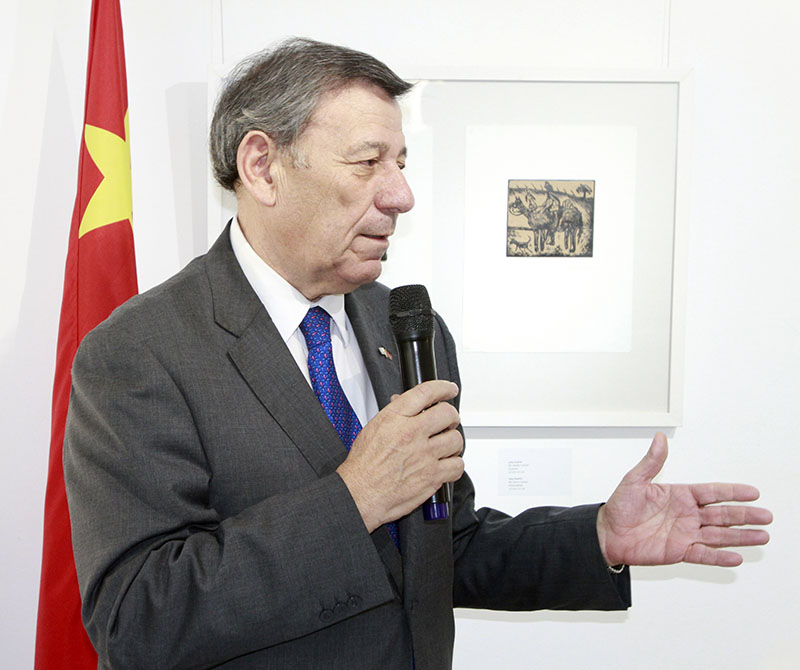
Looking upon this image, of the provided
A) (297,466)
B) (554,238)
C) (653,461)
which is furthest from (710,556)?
(554,238)

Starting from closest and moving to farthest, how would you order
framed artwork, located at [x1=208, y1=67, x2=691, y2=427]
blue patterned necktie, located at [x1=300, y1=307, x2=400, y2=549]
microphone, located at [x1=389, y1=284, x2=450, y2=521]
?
microphone, located at [x1=389, y1=284, x2=450, y2=521] → blue patterned necktie, located at [x1=300, y1=307, x2=400, y2=549] → framed artwork, located at [x1=208, y1=67, x2=691, y2=427]

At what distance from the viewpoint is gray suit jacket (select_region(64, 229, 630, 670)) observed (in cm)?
102

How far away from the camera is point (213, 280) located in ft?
4.17

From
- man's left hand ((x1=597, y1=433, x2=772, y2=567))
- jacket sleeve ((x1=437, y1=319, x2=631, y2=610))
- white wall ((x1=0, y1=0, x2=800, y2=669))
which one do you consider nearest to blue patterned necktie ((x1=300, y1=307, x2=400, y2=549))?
jacket sleeve ((x1=437, y1=319, x2=631, y2=610))

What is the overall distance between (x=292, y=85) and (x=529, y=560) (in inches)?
38.1

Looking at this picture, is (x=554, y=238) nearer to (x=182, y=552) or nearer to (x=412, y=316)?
(x=412, y=316)

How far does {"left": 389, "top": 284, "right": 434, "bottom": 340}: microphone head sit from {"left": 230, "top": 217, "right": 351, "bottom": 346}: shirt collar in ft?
0.64

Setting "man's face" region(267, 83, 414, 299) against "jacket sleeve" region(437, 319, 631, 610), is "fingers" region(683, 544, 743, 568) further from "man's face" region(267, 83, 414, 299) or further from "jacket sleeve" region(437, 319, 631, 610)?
"man's face" region(267, 83, 414, 299)

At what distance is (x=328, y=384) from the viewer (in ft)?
4.17

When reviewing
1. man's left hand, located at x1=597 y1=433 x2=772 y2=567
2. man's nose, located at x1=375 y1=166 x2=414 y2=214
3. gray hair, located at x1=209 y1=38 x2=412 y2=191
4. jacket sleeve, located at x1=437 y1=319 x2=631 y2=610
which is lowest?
jacket sleeve, located at x1=437 y1=319 x2=631 y2=610

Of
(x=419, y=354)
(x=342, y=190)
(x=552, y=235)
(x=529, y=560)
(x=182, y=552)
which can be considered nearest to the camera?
(x=182, y=552)

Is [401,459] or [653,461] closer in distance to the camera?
[401,459]

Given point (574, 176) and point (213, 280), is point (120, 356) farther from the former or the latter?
point (574, 176)

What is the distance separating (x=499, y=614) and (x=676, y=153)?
1392mm
